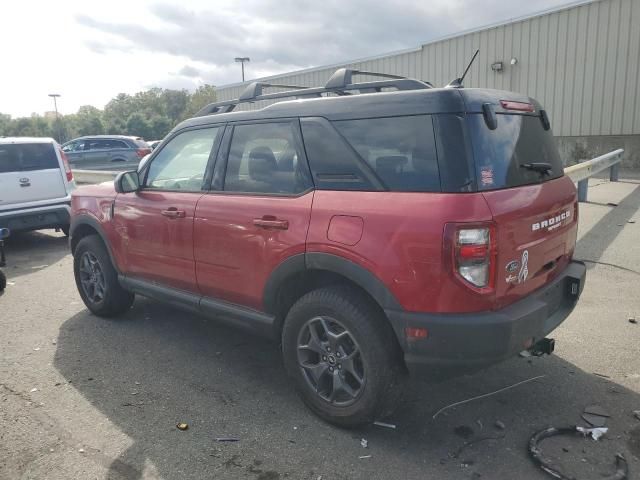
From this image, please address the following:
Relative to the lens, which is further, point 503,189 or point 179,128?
point 179,128

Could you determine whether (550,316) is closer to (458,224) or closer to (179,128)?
(458,224)

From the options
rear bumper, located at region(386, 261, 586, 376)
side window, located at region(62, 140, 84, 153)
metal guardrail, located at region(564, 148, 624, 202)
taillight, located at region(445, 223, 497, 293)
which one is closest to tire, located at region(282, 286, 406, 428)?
rear bumper, located at region(386, 261, 586, 376)

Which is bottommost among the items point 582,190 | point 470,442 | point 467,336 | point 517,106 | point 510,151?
point 470,442

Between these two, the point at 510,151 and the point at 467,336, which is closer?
the point at 467,336

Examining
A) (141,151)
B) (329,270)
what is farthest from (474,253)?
(141,151)

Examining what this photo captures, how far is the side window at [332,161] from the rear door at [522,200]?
1.91ft

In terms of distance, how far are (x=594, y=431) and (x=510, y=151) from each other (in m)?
1.63

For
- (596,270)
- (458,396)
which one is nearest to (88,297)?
(458,396)

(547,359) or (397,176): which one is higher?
(397,176)

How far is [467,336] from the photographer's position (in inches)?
98.5

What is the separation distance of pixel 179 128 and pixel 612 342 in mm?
3812

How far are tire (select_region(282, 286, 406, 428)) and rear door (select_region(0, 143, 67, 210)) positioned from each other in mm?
6495

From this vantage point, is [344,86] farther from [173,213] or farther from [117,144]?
[117,144]

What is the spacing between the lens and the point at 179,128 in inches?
164
